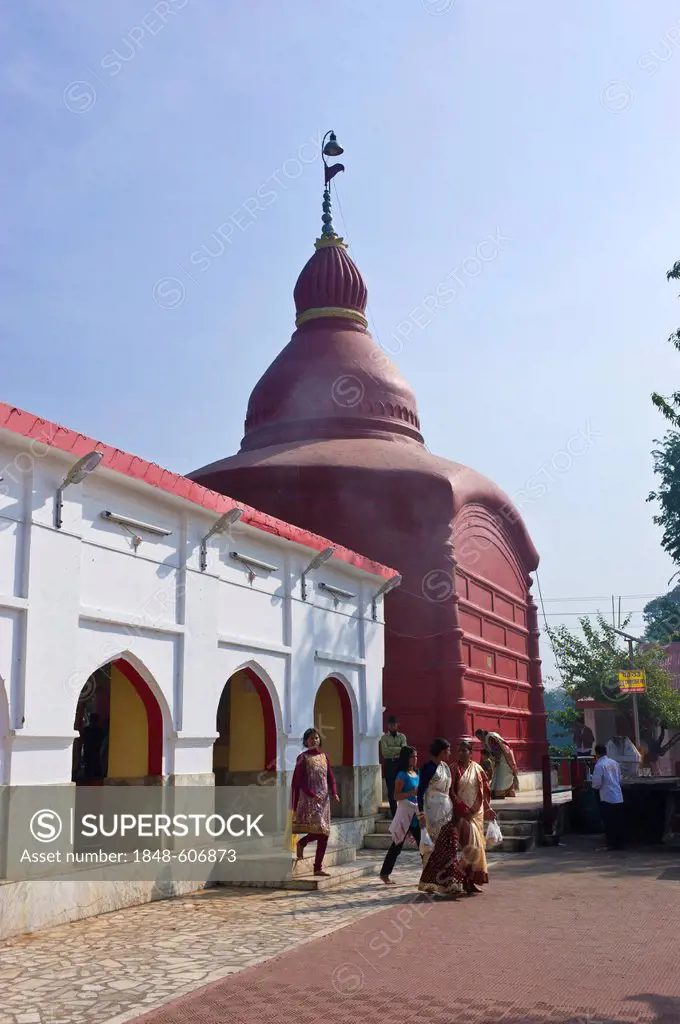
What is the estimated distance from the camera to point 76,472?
8.36 metres

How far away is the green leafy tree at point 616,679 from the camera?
106 ft

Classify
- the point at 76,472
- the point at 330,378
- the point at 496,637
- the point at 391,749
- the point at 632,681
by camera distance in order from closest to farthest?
1. the point at 76,472
2. the point at 391,749
3. the point at 496,637
4. the point at 330,378
5. the point at 632,681

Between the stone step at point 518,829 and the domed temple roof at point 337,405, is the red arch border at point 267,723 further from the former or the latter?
the domed temple roof at point 337,405

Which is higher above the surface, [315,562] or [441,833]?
[315,562]

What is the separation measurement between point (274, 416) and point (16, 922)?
43.2 ft

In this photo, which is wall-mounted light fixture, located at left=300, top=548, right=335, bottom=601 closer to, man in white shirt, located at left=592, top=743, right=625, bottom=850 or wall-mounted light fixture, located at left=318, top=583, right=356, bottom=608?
wall-mounted light fixture, located at left=318, top=583, right=356, bottom=608

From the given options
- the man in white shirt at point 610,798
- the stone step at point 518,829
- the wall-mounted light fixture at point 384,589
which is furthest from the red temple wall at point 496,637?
the man in white shirt at point 610,798

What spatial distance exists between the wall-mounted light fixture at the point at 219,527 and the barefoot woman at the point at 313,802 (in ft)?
7.07

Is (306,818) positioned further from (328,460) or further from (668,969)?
(328,460)

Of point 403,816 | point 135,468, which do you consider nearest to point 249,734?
point 403,816

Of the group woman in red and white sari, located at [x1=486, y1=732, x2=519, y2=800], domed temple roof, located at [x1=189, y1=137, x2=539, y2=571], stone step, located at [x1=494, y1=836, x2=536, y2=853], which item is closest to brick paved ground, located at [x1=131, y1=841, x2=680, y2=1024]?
stone step, located at [x1=494, y1=836, x2=536, y2=853]

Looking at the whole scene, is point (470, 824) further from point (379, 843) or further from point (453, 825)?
point (379, 843)

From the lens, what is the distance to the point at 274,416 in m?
19.5

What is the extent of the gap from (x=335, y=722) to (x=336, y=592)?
1.95 meters
